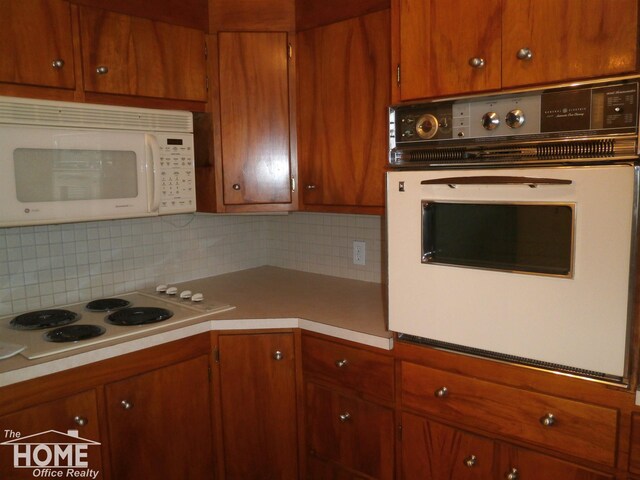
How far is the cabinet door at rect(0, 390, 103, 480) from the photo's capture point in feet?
4.86

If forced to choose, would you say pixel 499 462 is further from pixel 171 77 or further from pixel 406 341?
pixel 171 77

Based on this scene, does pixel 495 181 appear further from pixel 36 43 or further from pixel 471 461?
pixel 36 43

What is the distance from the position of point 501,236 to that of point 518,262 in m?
0.08

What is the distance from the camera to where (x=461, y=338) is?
1529 millimetres

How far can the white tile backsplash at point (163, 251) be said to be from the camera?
6.67 feet

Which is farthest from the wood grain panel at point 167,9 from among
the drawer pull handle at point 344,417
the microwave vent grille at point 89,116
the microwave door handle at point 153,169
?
the drawer pull handle at point 344,417

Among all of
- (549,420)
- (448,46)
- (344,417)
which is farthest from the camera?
(344,417)

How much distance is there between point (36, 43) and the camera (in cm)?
167

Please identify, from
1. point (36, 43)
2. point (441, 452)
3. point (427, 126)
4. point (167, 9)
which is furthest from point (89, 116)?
point (441, 452)

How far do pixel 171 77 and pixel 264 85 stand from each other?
→ 1.23 ft

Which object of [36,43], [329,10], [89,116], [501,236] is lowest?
[501,236]

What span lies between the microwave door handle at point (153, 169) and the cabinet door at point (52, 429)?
2.38 ft

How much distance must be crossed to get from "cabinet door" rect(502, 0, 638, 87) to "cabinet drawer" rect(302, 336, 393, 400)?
3.22 ft

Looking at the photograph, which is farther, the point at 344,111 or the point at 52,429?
the point at 344,111
